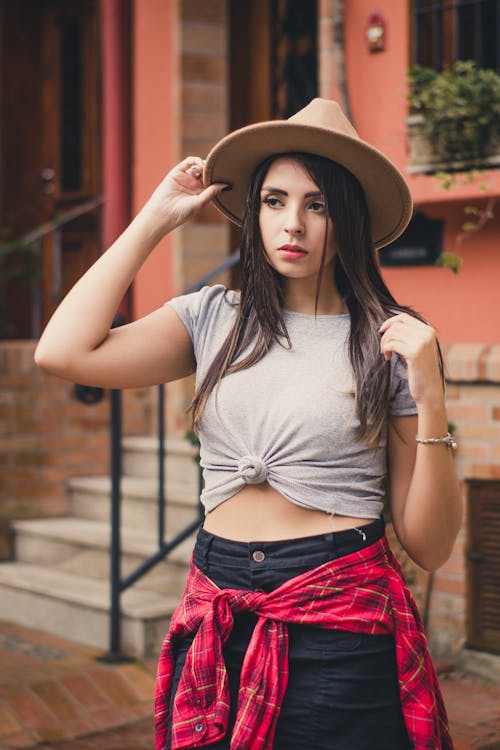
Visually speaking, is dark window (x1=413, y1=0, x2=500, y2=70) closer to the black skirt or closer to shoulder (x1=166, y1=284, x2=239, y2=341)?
shoulder (x1=166, y1=284, x2=239, y2=341)

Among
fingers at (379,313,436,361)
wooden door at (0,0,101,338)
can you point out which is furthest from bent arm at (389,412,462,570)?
wooden door at (0,0,101,338)

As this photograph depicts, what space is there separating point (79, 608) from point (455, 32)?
3164 mm

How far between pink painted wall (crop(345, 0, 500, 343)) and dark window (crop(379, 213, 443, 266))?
0.13ft

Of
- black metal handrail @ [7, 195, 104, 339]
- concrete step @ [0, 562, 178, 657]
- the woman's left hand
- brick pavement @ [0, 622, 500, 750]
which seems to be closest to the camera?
the woman's left hand

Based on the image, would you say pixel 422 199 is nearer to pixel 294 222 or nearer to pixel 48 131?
pixel 294 222

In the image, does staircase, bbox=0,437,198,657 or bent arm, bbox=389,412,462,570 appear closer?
bent arm, bbox=389,412,462,570

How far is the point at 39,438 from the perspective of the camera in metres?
6.86

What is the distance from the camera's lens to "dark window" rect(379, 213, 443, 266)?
5332mm

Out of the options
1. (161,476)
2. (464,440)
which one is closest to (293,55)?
(161,476)

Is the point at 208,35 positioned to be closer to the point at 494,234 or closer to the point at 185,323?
the point at 494,234

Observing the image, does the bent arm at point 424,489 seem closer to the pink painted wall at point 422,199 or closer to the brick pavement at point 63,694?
the brick pavement at point 63,694

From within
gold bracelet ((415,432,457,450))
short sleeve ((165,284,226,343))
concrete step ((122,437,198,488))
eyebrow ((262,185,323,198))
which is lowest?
concrete step ((122,437,198,488))

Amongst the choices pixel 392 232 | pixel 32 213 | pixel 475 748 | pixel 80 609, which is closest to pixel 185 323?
pixel 392 232

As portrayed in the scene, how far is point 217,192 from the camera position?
258 centimetres
